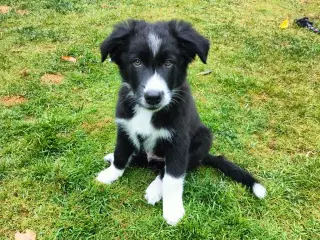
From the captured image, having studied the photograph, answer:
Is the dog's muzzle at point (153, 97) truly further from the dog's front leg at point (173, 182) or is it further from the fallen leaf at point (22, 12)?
the fallen leaf at point (22, 12)

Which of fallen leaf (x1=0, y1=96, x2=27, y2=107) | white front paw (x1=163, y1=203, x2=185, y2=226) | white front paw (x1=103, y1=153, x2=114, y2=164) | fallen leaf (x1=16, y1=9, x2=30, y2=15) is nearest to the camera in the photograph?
white front paw (x1=163, y1=203, x2=185, y2=226)

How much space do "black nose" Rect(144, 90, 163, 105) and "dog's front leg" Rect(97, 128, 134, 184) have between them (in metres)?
0.72

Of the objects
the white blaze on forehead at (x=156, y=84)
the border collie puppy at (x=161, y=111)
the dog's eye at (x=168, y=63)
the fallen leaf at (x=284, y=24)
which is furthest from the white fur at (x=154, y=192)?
the fallen leaf at (x=284, y=24)

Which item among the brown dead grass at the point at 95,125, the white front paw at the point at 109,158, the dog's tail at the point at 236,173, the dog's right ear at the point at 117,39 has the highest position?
the dog's right ear at the point at 117,39

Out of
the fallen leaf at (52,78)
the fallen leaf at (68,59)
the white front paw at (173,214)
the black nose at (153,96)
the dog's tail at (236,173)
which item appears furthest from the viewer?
the fallen leaf at (68,59)

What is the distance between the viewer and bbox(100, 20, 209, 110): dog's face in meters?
2.77

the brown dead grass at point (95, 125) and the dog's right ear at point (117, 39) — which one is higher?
the dog's right ear at point (117, 39)

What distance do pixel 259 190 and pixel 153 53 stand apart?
1625mm

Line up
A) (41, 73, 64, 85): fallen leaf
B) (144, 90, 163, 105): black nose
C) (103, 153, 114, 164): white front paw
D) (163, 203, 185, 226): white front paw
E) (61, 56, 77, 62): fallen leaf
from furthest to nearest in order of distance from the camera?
(61, 56, 77, 62): fallen leaf < (41, 73, 64, 85): fallen leaf < (103, 153, 114, 164): white front paw < (163, 203, 185, 226): white front paw < (144, 90, 163, 105): black nose

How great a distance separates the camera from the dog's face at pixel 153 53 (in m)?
2.77

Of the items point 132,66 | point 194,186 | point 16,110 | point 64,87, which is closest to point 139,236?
point 194,186

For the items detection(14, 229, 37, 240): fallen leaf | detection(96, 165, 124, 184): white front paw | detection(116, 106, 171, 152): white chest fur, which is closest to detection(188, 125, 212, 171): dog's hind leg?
detection(116, 106, 171, 152): white chest fur

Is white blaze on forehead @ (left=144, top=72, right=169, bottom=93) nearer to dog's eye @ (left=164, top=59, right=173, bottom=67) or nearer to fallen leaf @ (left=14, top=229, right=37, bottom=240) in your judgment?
dog's eye @ (left=164, top=59, right=173, bottom=67)

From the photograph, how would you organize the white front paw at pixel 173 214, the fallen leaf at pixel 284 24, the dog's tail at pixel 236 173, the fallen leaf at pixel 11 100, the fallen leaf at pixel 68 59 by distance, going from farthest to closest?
1. the fallen leaf at pixel 284 24
2. the fallen leaf at pixel 68 59
3. the fallen leaf at pixel 11 100
4. the dog's tail at pixel 236 173
5. the white front paw at pixel 173 214
